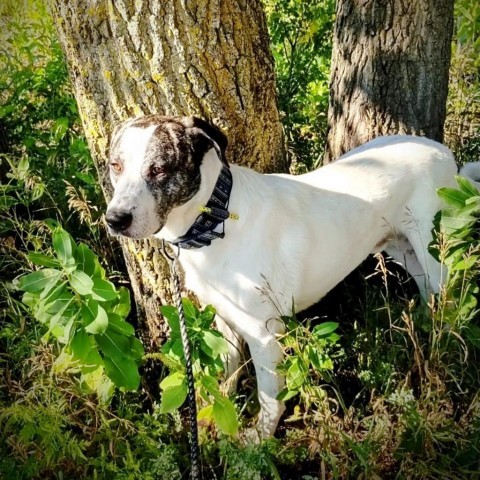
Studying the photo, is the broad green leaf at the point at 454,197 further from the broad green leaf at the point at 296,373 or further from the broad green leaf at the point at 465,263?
the broad green leaf at the point at 296,373

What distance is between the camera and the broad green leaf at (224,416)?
225 centimetres

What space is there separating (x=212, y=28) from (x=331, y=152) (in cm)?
150

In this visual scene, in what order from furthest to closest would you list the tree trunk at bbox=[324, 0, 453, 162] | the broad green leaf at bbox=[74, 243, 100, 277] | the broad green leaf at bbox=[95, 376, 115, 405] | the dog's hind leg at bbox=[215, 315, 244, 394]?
the tree trunk at bbox=[324, 0, 453, 162] → the dog's hind leg at bbox=[215, 315, 244, 394] → the broad green leaf at bbox=[95, 376, 115, 405] → the broad green leaf at bbox=[74, 243, 100, 277]

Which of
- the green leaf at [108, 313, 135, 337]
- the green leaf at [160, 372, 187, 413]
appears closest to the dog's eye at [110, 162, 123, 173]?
the green leaf at [108, 313, 135, 337]

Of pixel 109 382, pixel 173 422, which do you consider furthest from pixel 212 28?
pixel 173 422

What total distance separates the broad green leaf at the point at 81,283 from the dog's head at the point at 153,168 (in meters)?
0.20

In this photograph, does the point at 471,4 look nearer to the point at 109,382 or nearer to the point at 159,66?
the point at 159,66

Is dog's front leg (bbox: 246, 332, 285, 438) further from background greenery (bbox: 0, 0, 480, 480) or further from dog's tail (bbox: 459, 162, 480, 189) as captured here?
dog's tail (bbox: 459, 162, 480, 189)

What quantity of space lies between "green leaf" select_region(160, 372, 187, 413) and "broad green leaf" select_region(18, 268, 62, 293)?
0.62m

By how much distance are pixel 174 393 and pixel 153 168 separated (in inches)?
35.2

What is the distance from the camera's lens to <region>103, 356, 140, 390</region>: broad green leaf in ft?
7.42

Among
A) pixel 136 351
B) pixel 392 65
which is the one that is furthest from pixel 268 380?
pixel 392 65

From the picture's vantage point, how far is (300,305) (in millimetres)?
2746

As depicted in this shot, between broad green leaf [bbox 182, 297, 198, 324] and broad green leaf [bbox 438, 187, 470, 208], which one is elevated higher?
broad green leaf [bbox 438, 187, 470, 208]
